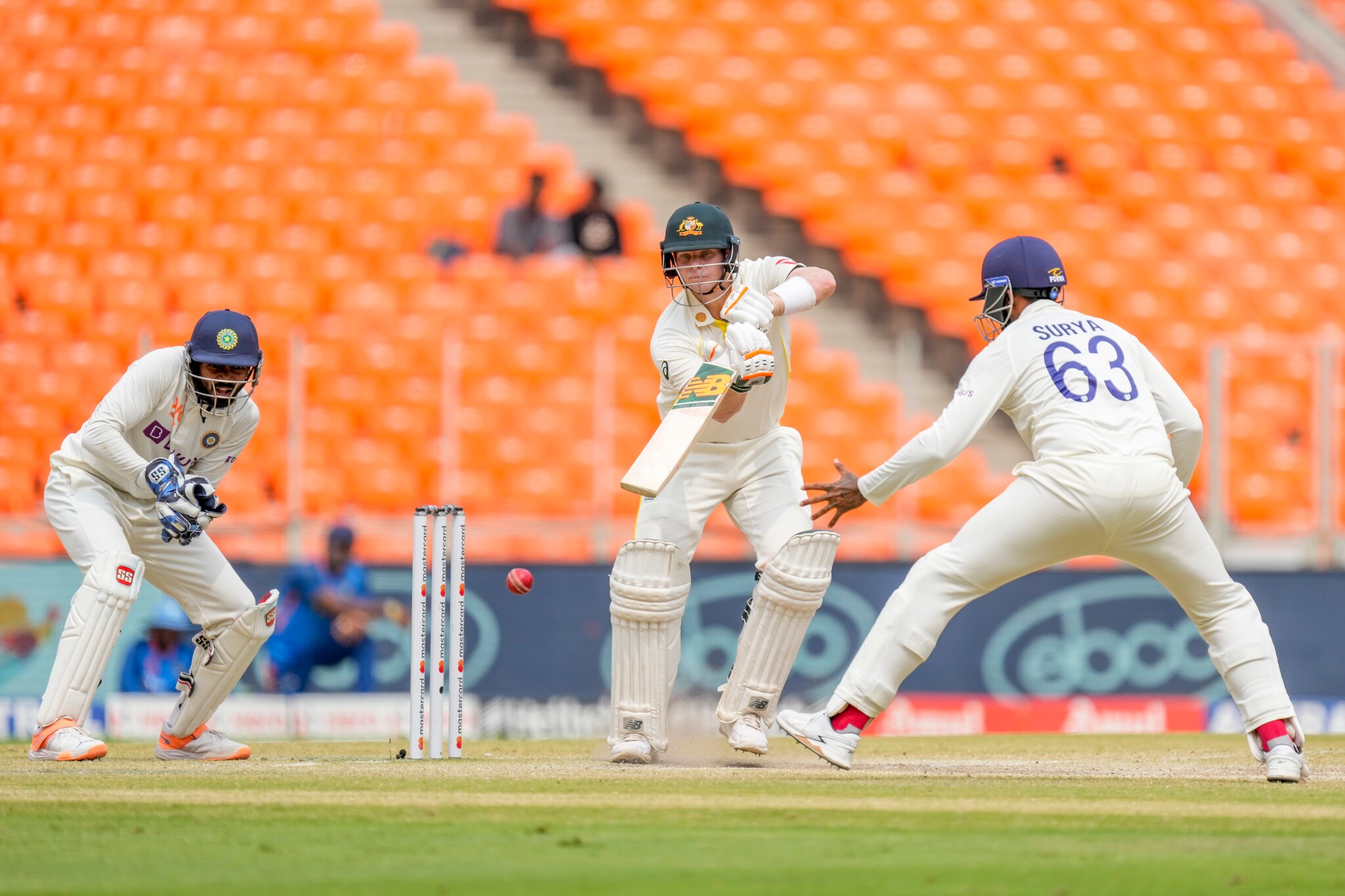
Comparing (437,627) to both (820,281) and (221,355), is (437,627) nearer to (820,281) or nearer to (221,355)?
(221,355)

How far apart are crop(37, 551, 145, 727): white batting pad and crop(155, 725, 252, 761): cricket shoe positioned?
520mm

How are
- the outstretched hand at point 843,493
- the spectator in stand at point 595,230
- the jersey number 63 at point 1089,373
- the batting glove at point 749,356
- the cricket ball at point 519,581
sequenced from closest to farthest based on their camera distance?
the jersey number 63 at point 1089,373, the outstretched hand at point 843,493, the batting glove at point 749,356, the cricket ball at point 519,581, the spectator in stand at point 595,230

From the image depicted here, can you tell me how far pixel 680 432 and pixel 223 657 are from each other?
1.95 metres

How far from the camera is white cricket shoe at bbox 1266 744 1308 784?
16.9ft

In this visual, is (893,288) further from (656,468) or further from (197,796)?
(197,796)

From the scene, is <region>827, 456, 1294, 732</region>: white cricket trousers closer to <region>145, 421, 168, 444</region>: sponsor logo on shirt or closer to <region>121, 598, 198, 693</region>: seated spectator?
<region>145, 421, 168, 444</region>: sponsor logo on shirt

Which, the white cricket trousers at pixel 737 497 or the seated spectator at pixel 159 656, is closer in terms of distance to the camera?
Answer: the white cricket trousers at pixel 737 497

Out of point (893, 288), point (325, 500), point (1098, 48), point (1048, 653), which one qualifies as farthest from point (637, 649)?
point (1098, 48)

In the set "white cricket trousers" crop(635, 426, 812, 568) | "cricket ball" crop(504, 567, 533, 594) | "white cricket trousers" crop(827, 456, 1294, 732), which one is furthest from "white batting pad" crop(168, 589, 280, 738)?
"white cricket trousers" crop(827, 456, 1294, 732)

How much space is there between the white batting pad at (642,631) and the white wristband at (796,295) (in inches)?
37.4

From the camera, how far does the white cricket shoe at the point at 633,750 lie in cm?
588

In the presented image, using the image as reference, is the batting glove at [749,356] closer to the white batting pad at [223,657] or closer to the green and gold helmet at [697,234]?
the green and gold helmet at [697,234]

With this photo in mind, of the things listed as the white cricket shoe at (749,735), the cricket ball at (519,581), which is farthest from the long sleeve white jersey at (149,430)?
the white cricket shoe at (749,735)

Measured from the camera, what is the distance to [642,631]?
19.5 ft
